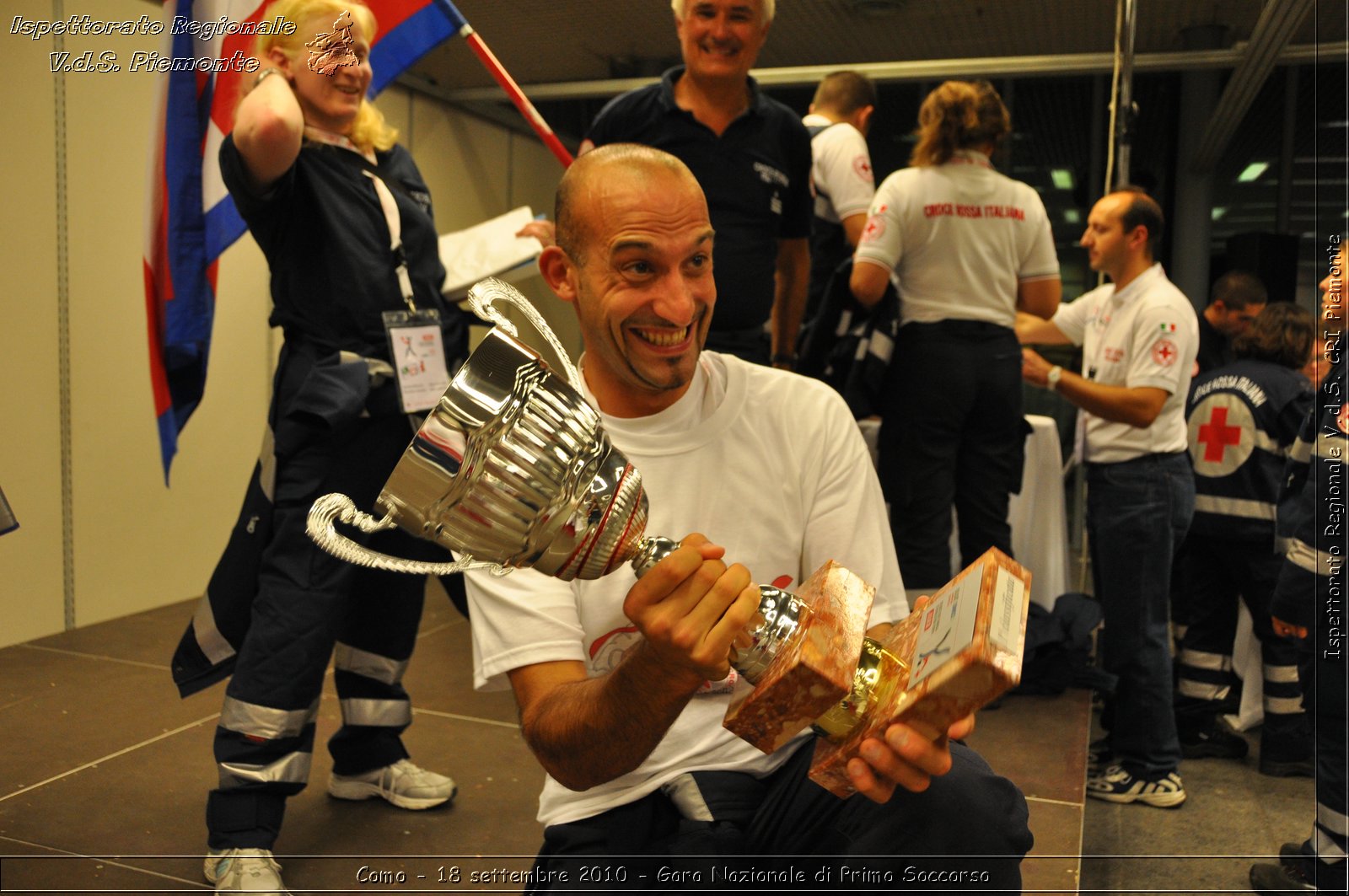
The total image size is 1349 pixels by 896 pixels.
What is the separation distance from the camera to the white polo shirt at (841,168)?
2.71m

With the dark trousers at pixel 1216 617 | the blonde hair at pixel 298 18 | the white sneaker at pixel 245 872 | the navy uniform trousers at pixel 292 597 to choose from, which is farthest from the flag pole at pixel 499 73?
the dark trousers at pixel 1216 617

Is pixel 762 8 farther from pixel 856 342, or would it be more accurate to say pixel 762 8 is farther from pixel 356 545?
pixel 356 545

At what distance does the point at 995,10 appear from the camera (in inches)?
71.3

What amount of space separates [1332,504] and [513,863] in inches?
57.5

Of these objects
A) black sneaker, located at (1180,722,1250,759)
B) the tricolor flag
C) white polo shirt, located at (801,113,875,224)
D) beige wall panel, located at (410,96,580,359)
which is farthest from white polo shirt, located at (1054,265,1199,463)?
the tricolor flag

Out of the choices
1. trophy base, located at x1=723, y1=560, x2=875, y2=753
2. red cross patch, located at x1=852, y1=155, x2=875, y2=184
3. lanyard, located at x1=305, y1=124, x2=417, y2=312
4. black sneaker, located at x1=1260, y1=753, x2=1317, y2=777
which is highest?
red cross patch, located at x1=852, y1=155, x2=875, y2=184

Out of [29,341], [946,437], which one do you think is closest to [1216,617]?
[946,437]

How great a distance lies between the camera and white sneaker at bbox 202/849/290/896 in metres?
1.69

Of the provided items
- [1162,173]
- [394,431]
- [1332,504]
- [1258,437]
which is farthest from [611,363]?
[1162,173]

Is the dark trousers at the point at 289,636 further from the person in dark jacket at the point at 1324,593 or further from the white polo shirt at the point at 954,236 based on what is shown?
the person in dark jacket at the point at 1324,593

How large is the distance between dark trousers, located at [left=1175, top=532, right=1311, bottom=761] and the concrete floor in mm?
238

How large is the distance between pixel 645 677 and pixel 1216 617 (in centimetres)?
251

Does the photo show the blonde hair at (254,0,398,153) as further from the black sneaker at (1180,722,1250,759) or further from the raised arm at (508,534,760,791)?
the black sneaker at (1180,722,1250,759)

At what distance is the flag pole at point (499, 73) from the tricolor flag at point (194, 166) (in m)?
0.05
